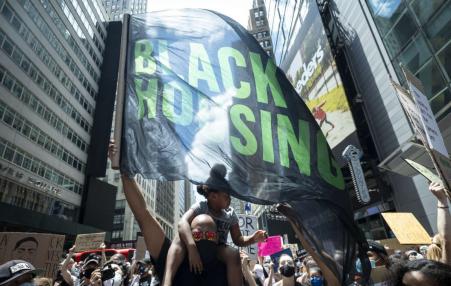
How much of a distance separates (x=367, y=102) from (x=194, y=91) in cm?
2029

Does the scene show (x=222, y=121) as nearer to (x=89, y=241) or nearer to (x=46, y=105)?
(x=89, y=241)

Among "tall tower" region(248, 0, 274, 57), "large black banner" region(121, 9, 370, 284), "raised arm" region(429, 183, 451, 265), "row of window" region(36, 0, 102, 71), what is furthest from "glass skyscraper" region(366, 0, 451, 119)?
"tall tower" region(248, 0, 274, 57)

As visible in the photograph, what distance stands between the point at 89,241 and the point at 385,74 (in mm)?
17793

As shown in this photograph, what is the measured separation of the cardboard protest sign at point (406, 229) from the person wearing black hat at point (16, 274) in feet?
17.4

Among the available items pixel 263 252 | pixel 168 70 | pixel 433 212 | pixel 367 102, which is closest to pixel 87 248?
pixel 263 252

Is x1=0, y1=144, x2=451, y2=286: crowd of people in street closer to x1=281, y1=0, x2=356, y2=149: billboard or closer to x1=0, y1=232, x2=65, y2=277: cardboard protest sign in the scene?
x1=0, y1=232, x2=65, y2=277: cardboard protest sign

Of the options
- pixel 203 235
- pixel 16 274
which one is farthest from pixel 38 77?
pixel 203 235

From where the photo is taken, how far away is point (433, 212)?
15.5 meters

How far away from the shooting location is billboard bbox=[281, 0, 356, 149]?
2117 centimetres

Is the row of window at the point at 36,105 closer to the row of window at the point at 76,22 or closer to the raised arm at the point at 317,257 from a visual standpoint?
the row of window at the point at 76,22

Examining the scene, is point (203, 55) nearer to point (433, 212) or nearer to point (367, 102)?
point (433, 212)

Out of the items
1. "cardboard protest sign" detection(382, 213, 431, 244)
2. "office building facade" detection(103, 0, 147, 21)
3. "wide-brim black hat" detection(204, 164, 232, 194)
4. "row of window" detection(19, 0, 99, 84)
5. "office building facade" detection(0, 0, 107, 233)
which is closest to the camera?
"wide-brim black hat" detection(204, 164, 232, 194)

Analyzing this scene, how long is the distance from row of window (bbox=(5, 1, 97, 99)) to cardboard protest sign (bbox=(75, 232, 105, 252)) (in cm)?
2577

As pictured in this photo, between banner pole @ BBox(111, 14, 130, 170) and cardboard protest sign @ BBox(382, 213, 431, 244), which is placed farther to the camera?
cardboard protest sign @ BBox(382, 213, 431, 244)
